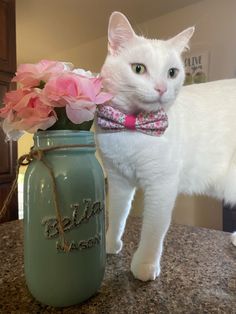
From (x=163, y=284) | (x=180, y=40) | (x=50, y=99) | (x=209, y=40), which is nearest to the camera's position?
(x=50, y=99)

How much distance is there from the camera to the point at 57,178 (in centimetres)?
46

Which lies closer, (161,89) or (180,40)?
(161,89)

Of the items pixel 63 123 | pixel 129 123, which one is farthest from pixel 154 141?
pixel 63 123

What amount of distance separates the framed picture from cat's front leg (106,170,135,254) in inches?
70.9

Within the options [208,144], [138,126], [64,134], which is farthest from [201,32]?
[64,134]

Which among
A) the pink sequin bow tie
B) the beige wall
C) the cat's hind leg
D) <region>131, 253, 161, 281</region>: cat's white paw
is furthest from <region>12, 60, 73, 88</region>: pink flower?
the beige wall

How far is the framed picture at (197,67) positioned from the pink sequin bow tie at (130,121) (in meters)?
1.86

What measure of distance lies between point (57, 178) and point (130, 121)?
20 cm

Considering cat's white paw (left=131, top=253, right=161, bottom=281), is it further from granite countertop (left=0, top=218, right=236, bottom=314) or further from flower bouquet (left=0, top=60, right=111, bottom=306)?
flower bouquet (left=0, top=60, right=111, bottom=306)

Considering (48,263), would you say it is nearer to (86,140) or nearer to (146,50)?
(86,140)

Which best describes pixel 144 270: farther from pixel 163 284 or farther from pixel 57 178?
pixel 57 178

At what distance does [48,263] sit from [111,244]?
277 mm

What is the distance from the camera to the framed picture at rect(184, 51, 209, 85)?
2363mm

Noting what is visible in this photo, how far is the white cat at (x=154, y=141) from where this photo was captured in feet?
1.98
